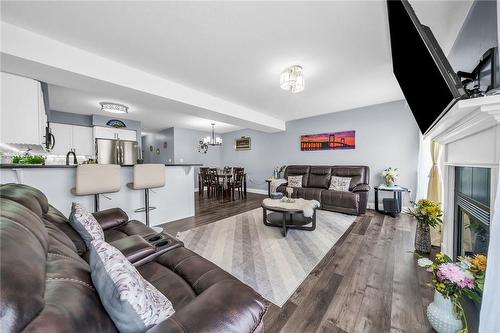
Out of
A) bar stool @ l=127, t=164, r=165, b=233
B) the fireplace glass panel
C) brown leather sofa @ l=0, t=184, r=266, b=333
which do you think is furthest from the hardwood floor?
bar stool @ l=127, t=164, r=165, b=233

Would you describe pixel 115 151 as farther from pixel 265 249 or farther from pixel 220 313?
pixel 220 313

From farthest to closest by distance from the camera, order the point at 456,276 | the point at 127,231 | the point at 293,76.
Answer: the point at 293,76 → the point at 127,231 → the point at 456,276

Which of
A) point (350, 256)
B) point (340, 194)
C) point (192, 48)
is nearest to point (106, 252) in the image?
point (192, 48)

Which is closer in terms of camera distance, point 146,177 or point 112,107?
point 146,177

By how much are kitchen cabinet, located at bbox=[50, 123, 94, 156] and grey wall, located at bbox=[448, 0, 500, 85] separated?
650cm

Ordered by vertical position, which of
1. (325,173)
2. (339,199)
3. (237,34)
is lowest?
(339,199)

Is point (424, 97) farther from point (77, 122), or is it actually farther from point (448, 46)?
point (77, 122)

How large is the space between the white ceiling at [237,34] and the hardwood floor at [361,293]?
246 cm

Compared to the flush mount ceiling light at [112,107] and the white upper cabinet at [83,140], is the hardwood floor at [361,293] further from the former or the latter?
the white upper cabinet at [83,140]

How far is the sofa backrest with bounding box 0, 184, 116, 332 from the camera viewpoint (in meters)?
0.41

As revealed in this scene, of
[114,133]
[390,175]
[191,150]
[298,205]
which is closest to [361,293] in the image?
[298,205]

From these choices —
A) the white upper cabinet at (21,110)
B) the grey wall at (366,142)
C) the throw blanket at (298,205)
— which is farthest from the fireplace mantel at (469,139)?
the white upper cabinet at (21,110)

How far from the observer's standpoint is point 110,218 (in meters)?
2.02

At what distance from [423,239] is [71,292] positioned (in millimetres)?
3187
